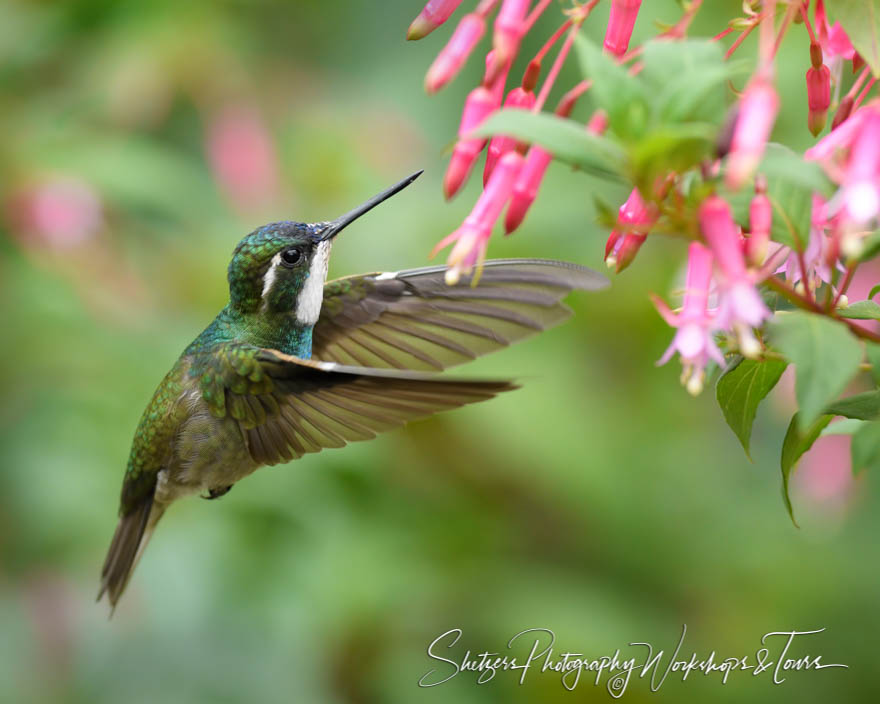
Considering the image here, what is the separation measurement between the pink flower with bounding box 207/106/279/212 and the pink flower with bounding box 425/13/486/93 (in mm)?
2035

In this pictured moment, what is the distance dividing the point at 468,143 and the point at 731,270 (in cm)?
24

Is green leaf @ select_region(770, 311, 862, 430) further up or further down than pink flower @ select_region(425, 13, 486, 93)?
further down

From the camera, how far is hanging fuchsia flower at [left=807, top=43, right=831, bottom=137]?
1.02 metres

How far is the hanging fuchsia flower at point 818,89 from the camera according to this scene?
102 centimetres

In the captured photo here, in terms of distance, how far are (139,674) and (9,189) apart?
45.8 inches

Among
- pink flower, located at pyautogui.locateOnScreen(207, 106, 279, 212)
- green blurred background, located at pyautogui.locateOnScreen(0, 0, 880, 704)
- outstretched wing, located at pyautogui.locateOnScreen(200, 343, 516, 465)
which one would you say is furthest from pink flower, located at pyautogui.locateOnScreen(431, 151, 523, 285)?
pink flower, located at pyautogui.locateOnScreen(207, 106, 279, 212)

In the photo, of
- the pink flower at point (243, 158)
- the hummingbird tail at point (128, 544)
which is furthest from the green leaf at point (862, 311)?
the pink flower at point (243, 158)

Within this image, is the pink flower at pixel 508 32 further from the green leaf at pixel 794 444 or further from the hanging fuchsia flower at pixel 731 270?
the green leaf at pixel 794 444

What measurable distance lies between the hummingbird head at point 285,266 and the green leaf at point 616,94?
0.64 meters

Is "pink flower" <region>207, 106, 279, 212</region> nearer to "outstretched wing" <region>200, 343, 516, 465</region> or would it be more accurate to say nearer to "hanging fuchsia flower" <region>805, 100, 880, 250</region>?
Result: "outstretched wing" <region>200, 343, 516, 465</region>

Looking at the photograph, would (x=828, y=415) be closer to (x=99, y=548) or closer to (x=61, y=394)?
(x=99, y=548)

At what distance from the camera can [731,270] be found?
0.80 metres

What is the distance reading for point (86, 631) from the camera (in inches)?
96.7

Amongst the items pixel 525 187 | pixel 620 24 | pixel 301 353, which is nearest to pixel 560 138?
pixel 525 187
